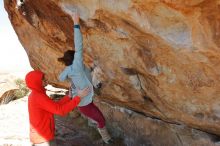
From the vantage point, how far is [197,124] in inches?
284

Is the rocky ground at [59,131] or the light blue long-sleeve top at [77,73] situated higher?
the light blue long-sleeve top at [77,73]

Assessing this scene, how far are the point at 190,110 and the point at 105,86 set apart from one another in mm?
2127

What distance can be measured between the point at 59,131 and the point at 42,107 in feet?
9.99

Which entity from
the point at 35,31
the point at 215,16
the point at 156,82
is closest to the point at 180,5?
the point at 215,16

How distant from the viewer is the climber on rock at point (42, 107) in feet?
22.4

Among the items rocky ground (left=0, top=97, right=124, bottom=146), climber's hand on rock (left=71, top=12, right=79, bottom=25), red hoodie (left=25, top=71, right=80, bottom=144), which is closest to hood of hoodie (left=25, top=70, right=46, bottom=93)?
red hoodie (left=25, top=71, right=80, bottom=144)

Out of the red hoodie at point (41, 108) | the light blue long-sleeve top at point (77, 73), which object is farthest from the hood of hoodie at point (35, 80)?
the light blue long-sleeve top at point (77, 73)

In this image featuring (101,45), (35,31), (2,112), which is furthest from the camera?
(2,112)

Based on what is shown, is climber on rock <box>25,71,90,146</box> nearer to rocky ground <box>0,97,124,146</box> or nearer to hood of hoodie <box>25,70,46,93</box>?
hood of hoodie <box>25,70,46,93</box>

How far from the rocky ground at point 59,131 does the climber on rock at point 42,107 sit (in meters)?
1.77

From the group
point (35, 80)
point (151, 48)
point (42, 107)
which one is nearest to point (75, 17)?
point (35, 80)

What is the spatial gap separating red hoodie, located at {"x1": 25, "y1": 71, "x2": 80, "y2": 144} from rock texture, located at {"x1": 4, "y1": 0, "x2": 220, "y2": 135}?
1.16 meters

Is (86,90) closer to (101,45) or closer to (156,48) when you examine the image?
(101,45)

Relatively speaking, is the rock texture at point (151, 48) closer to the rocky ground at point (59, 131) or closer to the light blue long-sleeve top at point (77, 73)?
the light blue long-sleeve top at point (77, 73)
